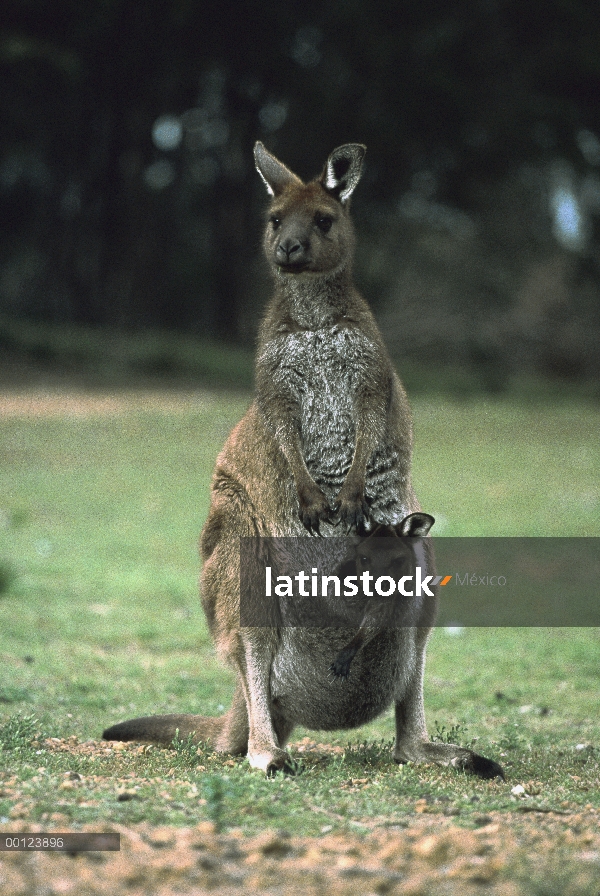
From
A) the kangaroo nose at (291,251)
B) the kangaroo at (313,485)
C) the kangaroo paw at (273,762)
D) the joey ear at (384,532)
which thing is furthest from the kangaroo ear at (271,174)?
the kangaroo paw at (273,762)

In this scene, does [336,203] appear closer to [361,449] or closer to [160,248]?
[361,449]

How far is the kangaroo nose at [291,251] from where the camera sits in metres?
4.86

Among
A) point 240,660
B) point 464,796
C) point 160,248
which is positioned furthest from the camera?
point 160,248

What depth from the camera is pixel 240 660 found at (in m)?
4.74

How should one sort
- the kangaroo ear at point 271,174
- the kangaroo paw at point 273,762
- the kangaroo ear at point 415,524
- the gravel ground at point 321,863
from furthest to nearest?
the kangaroo ear at point 271,174 < the kangaroo ear at point 415,524 < the kangaroo paw at point 273,762 < the gravel ground at point 321,863

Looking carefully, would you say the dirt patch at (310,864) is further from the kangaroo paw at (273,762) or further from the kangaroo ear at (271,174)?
the kangaroo ear at (271,174)

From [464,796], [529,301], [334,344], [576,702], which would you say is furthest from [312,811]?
[529,301]

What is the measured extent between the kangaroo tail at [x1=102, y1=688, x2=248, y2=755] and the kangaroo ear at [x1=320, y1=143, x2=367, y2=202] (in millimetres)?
2076

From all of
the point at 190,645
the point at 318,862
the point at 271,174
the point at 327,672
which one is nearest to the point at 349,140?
the point at 190,645

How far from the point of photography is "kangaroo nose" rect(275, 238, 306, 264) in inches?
191

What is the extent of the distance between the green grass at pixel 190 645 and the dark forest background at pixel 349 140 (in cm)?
659

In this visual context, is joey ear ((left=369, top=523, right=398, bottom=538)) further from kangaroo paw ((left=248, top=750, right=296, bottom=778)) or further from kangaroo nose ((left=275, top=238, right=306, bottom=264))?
kangaroo nose ((left=275, top=238, right=306, bottom=264))

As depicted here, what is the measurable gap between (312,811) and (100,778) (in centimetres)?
91

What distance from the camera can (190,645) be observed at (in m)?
8.38
